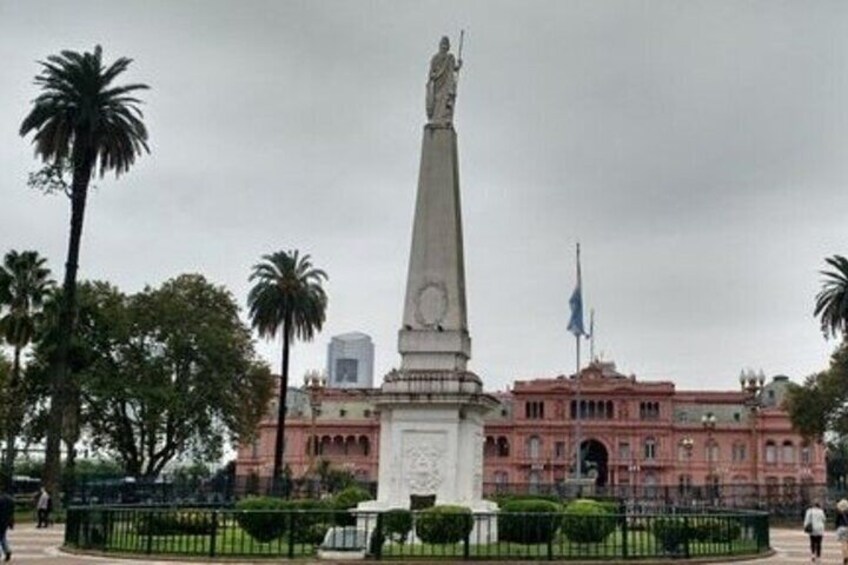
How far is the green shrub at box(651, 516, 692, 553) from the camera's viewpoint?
2312 centimetres

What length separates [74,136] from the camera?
43.1m

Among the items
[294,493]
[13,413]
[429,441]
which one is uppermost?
[13,413]

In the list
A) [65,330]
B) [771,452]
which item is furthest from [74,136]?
[771,452]

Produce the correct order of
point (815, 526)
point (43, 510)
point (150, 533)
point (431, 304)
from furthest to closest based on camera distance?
1. point (43, 510)
2. point (815, 526)
3. point (431, 304)
4. point (150, 533)

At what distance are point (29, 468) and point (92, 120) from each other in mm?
63261

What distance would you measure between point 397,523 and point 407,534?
60 cm

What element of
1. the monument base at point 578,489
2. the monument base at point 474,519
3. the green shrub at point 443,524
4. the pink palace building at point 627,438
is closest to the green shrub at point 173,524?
the monument base at point 474,519

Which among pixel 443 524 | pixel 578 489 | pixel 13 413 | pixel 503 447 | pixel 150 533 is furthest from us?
pixel 503 447

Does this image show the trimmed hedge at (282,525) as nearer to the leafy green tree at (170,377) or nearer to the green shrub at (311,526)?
the green shrub at (311,526)

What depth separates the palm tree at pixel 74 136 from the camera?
42.0 m

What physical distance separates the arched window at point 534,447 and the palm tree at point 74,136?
7019 centimetres

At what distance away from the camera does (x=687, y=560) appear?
890 inches

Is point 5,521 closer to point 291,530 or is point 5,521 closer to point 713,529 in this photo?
point 291,530

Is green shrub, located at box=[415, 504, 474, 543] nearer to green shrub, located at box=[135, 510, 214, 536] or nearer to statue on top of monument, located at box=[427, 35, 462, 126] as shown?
green shrub, located at box=[135, 510, 214, 536]
